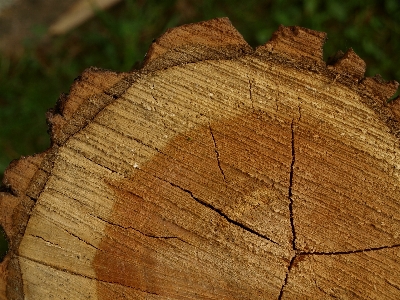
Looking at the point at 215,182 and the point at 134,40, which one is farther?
the point at 134,40

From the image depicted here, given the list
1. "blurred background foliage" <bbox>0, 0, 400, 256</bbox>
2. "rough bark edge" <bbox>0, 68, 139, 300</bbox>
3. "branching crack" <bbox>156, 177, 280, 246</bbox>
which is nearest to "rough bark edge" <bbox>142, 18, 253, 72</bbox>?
"rough bark edge" <bbox>0, 68, 139, 300</bbox>

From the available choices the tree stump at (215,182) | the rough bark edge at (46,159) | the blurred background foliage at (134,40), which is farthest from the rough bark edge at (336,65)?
the blurred background foliage at (134,40)

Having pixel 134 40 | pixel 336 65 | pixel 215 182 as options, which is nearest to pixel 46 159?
pixel 215 182

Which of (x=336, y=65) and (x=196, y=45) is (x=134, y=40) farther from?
(x=336, y=65)

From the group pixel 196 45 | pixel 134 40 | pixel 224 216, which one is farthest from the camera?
pixel 134 40

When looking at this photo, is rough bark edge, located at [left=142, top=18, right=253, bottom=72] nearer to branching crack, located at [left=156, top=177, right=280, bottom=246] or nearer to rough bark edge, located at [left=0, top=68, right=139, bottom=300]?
rough bark edge, located at [left=0, top=68, right=139, bottom=300]

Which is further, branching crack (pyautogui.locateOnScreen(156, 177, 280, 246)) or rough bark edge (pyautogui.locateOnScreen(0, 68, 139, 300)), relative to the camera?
rough bark edge (pyautogui.locateOnScreen(0, 68, 139, 300))
